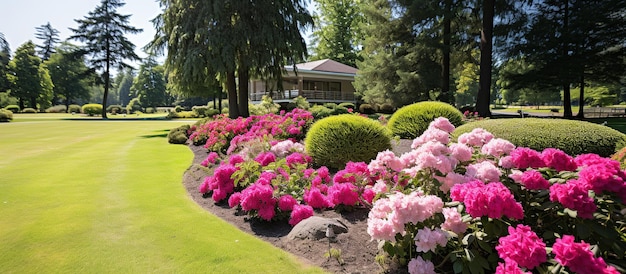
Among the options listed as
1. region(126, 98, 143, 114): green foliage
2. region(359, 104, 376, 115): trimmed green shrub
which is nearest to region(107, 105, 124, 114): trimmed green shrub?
region(126, 98, 143, 114): green foliage

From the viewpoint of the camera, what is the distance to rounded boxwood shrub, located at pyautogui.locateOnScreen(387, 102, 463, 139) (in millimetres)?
9148

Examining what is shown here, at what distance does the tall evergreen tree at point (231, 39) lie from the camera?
52.9ft

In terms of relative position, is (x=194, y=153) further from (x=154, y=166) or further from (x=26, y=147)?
(x=26, y=147)

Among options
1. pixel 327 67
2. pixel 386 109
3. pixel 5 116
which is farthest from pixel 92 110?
pixel 386 109

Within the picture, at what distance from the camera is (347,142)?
6.49m

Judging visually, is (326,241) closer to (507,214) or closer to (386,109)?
(507,214)

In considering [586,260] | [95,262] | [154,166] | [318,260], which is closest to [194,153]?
[154,166]

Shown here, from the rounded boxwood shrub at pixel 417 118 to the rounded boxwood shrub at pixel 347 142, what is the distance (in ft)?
8.88

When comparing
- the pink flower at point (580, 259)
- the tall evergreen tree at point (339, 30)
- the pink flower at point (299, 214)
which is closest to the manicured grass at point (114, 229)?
the pink flower at point (299, 214)

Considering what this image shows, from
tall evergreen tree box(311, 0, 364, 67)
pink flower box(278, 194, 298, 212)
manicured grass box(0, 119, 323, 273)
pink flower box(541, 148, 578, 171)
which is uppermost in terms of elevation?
tall evergreen tree box(311, 0, 364, 67)

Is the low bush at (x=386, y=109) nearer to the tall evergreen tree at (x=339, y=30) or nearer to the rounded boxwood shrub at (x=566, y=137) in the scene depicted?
the tall evergreen tree at (x=339, y=30)

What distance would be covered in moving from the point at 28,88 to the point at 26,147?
43.2 metres

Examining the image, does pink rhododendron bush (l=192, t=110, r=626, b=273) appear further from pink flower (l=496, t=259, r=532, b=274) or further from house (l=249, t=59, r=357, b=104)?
house (l=249, t=59, r=357, b=104)

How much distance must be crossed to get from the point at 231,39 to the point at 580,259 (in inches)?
659
